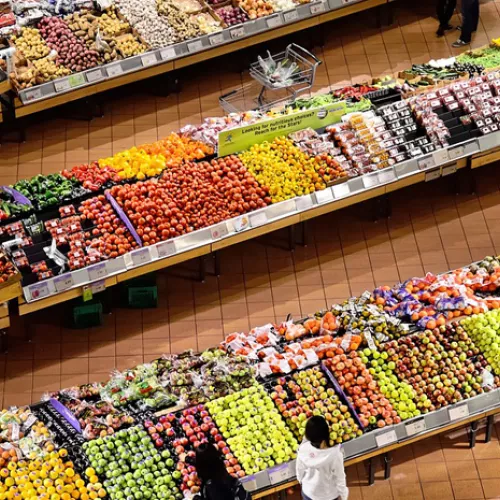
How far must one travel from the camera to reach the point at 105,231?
9.85 meters

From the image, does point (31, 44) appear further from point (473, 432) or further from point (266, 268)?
point (473, 432)

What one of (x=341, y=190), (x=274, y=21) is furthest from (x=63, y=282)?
(x=274, y=21)

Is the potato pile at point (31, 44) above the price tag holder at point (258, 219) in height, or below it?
above

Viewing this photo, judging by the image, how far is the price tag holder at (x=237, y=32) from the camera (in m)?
12.1

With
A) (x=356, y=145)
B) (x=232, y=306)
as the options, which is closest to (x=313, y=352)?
(x=232, y=306)

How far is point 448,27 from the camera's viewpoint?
1342 cm

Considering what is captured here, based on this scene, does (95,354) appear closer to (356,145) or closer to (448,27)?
(356,145)

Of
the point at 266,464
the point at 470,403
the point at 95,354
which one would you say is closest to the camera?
the point at 266,464

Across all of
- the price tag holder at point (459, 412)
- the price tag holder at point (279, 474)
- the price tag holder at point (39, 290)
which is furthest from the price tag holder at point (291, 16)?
the price tag holder at point (279, 474)

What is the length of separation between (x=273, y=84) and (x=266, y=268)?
190 cm

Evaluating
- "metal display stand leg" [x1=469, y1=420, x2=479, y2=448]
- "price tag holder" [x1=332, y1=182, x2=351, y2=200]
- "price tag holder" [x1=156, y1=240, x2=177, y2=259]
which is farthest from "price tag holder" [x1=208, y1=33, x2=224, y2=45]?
"metal display stand leg" [x1=469, y1=420, x2=479, y2=448]

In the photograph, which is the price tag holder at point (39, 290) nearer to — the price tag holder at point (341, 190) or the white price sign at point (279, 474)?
the white price sign at point (279, 474)

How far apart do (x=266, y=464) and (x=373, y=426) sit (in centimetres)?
83

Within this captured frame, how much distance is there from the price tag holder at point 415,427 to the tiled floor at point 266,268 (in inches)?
20.5
